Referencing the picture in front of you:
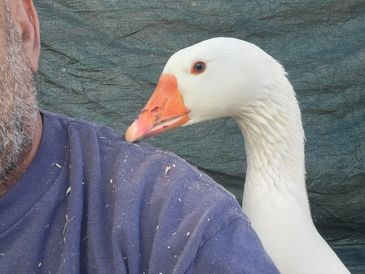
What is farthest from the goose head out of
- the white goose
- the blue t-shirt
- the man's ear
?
the blue t-shirt

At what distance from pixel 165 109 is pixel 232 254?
3.88 feet

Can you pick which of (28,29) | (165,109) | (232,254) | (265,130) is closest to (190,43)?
(265,130)

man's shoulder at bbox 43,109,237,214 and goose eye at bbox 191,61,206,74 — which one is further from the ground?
man's shoulder at bbox 43,109,237,214

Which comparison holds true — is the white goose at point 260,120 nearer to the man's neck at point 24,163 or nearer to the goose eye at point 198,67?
the goose eye at point 198,67

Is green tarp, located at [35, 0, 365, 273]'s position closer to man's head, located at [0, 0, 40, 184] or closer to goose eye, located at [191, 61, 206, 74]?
goose eye, located at [191, 61, 206, 74]

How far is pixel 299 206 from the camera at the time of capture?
2.39 metres

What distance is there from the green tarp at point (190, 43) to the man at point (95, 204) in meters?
1.97

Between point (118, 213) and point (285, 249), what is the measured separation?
43.3 inches

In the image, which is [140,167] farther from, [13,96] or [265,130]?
[265,130]

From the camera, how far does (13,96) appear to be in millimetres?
1312

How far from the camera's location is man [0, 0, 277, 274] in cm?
122

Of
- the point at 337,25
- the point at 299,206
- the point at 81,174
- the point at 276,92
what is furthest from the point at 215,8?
the point at 81,174

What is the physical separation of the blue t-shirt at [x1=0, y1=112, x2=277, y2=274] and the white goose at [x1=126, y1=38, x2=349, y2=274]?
837mm

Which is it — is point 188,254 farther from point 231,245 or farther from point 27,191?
point 27,191
